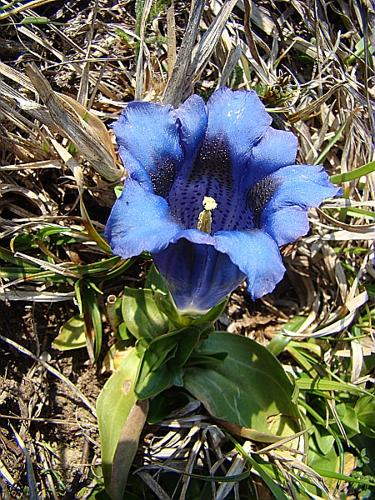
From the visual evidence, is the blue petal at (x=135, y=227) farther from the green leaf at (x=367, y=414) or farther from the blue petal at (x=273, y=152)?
the green leaf at (x=367, y=414)

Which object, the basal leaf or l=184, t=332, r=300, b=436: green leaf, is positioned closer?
the basal leaf

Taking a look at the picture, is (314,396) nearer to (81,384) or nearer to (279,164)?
(81,384)

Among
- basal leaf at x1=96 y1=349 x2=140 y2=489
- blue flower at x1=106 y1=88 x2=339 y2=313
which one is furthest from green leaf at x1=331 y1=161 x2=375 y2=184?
basal leaf at x1=96 y1=349 x2=140 y2=489

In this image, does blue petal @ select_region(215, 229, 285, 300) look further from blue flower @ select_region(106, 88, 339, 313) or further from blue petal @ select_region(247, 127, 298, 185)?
blue petal @ select_region(247, 127, 298, 185)

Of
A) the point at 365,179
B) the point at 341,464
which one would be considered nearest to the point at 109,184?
the point at 365,179

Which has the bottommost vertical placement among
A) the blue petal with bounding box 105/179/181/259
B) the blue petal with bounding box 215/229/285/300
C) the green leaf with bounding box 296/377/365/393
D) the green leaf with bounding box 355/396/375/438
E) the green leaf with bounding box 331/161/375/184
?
the green leaf with bounding box 355/396/375/438

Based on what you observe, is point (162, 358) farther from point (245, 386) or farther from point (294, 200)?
point (294, 200)

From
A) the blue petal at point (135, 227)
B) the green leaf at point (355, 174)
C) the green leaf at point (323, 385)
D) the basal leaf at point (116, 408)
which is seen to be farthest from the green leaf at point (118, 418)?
the green leaf at point (355, 174)
